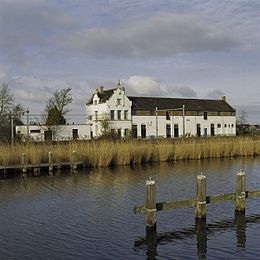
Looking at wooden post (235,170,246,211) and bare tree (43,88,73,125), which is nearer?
wooden post (235,170,246,211)

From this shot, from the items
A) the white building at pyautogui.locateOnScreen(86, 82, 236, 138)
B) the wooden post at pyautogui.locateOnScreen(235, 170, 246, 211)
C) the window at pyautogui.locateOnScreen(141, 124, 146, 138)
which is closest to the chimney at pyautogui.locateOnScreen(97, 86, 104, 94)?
the white building at pyautogui.locateOnScreen(86, 82, 236, 138)

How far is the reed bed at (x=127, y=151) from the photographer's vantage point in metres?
26.5

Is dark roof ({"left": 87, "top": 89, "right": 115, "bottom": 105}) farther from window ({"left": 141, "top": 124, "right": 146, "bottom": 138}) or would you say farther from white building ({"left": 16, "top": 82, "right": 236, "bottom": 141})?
window ({"left": 141, "top": 124, "right": 146, "bottom": 138})

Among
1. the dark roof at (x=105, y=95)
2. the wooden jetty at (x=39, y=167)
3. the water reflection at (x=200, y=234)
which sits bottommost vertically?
the water reflection at (x=200, y=234)

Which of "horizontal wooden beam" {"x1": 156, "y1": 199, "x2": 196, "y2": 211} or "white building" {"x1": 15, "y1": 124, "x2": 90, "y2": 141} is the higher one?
"white building" {"x1": 15, "y1": 124, "x2": 90, "y2": 141}

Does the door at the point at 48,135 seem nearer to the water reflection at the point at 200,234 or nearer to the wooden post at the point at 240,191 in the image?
the wooden post at the point at 240,191

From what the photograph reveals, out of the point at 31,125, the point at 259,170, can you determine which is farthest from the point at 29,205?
the point at 31,125

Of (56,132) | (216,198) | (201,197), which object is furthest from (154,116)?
(201,197)

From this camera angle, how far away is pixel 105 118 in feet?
193

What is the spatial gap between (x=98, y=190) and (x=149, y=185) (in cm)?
809

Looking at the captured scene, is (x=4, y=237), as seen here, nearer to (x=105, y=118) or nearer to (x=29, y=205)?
(x=29, y=205)

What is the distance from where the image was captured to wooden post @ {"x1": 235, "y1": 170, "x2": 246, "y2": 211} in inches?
488

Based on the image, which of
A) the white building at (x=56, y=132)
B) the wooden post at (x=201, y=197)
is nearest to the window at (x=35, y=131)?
the white building at (x=56, y=132)

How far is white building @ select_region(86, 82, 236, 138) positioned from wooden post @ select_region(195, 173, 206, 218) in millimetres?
44342
